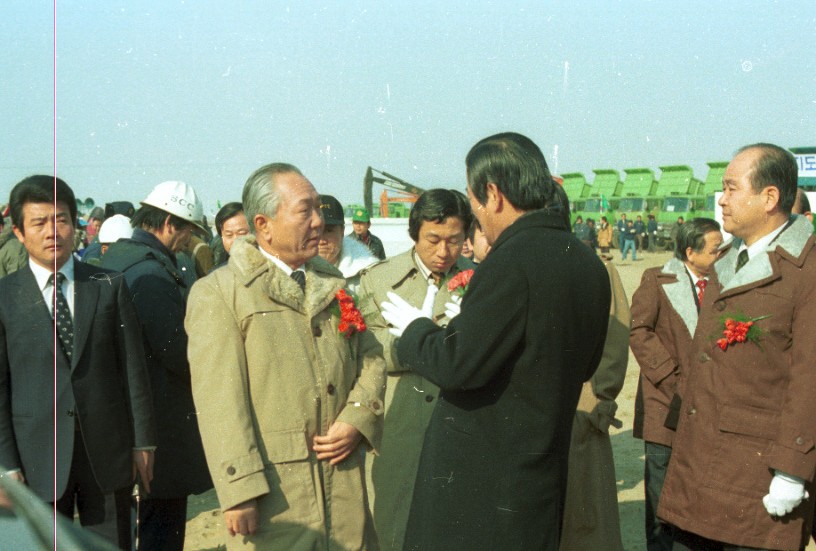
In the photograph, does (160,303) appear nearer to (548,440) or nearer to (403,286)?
(403,286)

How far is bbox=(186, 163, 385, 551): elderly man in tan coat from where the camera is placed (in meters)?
2.83

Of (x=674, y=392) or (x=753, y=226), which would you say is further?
(x=674, y=392)

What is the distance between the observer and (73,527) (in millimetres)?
1842

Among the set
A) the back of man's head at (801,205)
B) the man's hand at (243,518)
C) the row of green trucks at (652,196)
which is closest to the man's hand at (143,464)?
the man's hand at (243,518)

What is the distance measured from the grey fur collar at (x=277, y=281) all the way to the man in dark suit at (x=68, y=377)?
0.64m

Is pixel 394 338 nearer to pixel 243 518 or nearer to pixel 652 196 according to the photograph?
pixel 243 518

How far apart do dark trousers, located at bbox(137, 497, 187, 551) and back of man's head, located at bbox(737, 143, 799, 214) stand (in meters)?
2.82

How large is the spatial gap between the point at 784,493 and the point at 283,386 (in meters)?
1.74

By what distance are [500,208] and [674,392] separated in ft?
7.43

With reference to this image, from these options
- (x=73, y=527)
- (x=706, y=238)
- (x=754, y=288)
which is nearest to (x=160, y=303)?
(x=73, y=527)

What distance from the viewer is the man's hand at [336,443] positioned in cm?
299

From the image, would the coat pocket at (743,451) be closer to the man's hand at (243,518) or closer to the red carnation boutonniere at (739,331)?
the red carnation boutonniere at (739,331)

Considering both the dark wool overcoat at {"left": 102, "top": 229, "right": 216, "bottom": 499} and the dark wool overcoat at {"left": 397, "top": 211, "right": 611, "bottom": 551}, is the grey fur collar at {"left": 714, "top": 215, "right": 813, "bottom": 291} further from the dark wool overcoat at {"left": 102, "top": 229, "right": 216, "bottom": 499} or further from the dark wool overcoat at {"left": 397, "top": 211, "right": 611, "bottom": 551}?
the dark wool overcoat at {"left": 102, "top": 229, "right": 216, "bottom": 499}

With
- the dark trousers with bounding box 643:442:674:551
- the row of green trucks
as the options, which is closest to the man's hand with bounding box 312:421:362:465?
the dark trousers with bounding box 643:442:674:551
